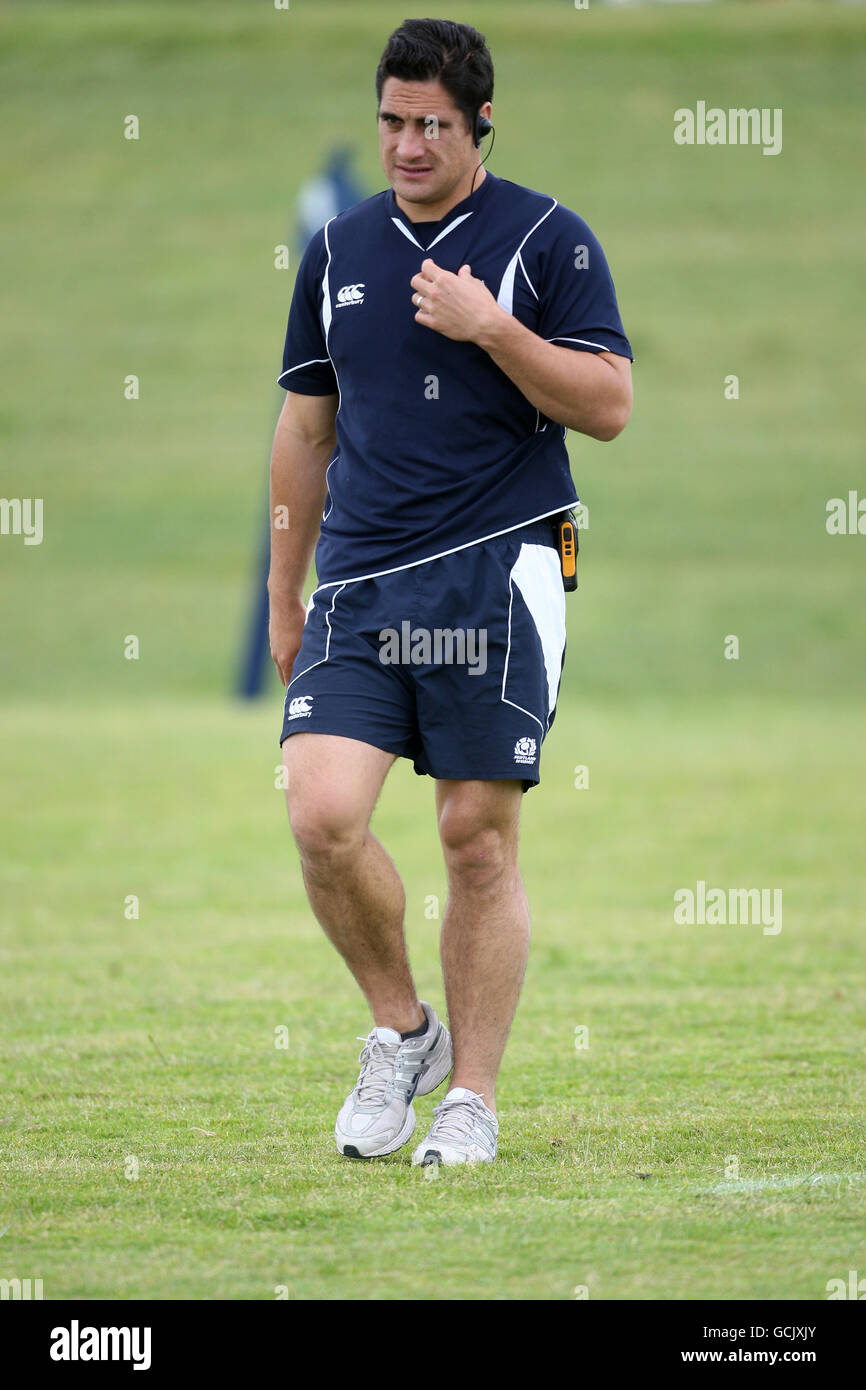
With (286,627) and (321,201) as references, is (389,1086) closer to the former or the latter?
(286,627)

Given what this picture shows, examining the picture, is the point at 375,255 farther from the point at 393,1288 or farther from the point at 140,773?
the point at 140,773

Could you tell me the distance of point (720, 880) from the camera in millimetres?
9938

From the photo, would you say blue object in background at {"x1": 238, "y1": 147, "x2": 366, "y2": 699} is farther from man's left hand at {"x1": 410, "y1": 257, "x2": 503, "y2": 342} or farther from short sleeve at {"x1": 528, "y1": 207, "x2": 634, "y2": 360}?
man's left hand at {"x1": 410, "y1": 257, "x2": 503, "y2": 342}

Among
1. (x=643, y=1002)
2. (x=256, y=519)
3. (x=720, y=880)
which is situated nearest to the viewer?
(x=643, y=1002)

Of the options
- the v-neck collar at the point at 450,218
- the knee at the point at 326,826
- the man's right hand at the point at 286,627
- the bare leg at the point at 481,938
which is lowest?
the bare leg at the point at 481,938

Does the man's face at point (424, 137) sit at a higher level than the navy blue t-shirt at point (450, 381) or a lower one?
higher

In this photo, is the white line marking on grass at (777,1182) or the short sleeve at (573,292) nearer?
the white line marking on grass at (777,1182)

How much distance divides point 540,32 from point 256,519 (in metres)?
23.1

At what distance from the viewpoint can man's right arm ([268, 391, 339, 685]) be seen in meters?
4.81

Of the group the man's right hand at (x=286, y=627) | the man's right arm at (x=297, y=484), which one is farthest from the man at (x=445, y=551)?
the man's right hand at (x=286, y=627)

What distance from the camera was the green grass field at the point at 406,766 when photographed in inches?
154

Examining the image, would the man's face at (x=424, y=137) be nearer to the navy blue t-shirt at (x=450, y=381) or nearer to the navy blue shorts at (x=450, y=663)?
the navy blue t-shirt at (x=450, y=381)

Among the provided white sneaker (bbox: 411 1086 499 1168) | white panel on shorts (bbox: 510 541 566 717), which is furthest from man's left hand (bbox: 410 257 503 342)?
white sneaker (bbox: 411 1086 499 1168)
